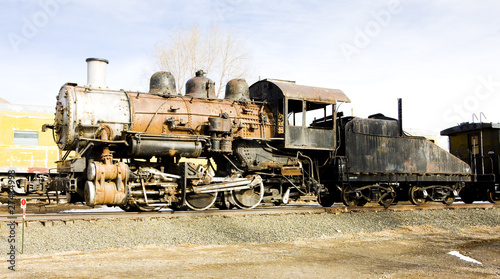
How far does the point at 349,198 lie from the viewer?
43.9 ft

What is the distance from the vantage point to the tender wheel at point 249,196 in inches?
455

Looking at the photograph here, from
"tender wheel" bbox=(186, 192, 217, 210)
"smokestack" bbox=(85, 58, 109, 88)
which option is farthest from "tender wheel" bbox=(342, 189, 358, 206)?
"smokestack" bbox=(85, 58, 109, 88)

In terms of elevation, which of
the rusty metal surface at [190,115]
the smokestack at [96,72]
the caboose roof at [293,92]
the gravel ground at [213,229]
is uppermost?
the smokestack at [96,72]

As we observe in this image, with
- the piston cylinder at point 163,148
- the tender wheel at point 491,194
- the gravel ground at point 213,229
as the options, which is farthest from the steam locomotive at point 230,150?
the tender wheel at point 491,194

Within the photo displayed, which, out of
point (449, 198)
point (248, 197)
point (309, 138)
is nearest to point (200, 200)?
point (248, 197)

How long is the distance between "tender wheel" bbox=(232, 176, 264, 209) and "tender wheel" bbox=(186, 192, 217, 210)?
67cm

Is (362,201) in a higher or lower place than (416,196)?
lower

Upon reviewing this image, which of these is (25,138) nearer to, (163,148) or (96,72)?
(96,72)

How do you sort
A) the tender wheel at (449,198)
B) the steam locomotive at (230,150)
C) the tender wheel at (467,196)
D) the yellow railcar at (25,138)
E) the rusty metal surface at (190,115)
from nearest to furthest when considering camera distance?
the steam locomotive at (230,150)
the rusty metal surface at (190,115)
the tender wheel at (449,198)
the tender wheel at (467,196)
the yellow railcar at (25,138)

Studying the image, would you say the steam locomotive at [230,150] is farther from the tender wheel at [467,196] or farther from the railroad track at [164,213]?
the tender wheel at [467,196]

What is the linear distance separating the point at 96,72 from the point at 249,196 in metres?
5.05

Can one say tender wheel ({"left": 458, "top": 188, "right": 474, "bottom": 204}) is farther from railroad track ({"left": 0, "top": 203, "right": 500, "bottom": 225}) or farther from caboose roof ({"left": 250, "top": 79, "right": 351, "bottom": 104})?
caboose roof ({"left": 250, "top": 79, "right": 351, "bottom": 104})

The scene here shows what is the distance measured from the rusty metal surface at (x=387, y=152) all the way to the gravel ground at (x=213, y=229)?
1863mm

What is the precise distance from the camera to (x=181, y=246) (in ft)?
26.3
